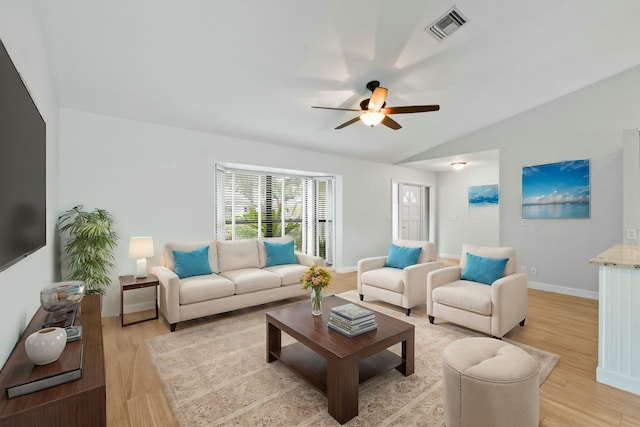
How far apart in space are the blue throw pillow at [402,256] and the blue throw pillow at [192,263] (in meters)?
2.48

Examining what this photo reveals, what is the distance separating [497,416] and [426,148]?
536 cm

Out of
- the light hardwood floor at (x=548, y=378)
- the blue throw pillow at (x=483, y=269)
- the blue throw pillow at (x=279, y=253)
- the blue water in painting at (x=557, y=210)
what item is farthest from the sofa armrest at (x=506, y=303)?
the blue throw pillow at (x=279, y=253)

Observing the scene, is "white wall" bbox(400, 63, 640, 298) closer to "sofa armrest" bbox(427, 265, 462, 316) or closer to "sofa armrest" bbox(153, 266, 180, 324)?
"sofa armrest" bbox(427, 265, 462, 316)

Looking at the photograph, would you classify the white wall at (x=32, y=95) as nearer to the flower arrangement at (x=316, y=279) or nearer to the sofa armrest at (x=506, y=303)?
the flower arrangement at (x=316, y=279)

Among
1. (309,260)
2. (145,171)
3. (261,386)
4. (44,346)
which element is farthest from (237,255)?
(44,346)

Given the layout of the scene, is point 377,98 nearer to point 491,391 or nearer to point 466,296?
point 466,296

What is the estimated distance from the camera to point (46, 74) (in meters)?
2.47

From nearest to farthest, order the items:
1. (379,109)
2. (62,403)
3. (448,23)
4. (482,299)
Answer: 1. (62,403)
2. (448,23)
3. (482,299)
4. (379,109)

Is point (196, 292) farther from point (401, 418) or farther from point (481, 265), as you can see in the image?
point (481, 265)

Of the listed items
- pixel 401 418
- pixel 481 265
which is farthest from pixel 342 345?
pixel 481 265

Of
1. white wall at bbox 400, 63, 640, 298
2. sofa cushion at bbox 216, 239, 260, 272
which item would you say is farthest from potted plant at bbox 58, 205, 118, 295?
white wall at bbox 400, 63, 640, 298

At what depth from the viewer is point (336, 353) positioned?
184 centimetres

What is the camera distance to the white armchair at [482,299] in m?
2.77

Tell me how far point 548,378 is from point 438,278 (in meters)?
1.29
